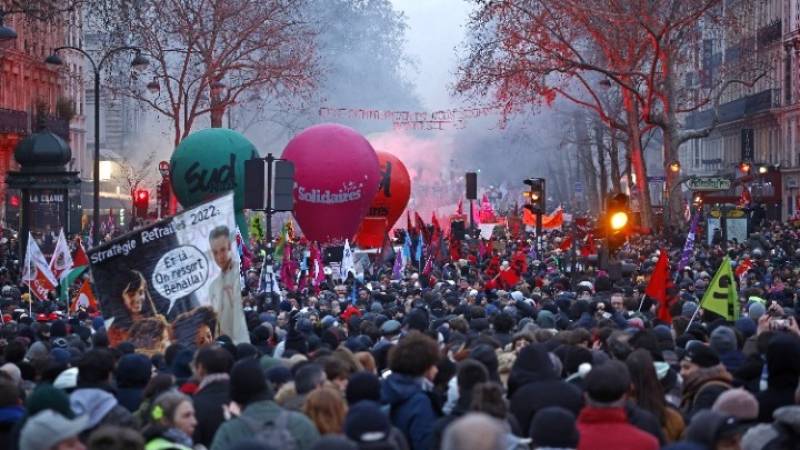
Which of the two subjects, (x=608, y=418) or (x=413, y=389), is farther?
(x=413, y=389)

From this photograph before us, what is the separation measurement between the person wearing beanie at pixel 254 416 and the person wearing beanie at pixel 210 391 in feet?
1.25

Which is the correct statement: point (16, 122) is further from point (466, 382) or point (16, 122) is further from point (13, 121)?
point (466, 382)

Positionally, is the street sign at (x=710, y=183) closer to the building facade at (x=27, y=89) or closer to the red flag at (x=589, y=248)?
the red flag at (x=589, y=248)

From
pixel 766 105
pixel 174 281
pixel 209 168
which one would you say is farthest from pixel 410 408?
pixel 766 105

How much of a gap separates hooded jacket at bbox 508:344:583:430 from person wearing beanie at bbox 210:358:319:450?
4.56ft

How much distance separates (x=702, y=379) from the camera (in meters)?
10.8

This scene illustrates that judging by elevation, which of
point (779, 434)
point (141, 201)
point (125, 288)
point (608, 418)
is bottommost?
point (779, 434)

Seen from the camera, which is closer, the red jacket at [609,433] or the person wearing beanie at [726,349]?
the red jacket at [609,433]

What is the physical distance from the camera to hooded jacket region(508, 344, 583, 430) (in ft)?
32.7

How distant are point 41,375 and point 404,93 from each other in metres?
108

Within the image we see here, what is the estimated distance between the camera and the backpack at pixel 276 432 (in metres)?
8.33

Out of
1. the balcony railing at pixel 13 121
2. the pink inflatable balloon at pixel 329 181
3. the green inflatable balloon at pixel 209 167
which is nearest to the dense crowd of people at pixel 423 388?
the green inflatable balloon at pixel 209 167

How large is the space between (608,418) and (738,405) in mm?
1059

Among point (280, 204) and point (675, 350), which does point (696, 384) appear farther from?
point (280, 204)
